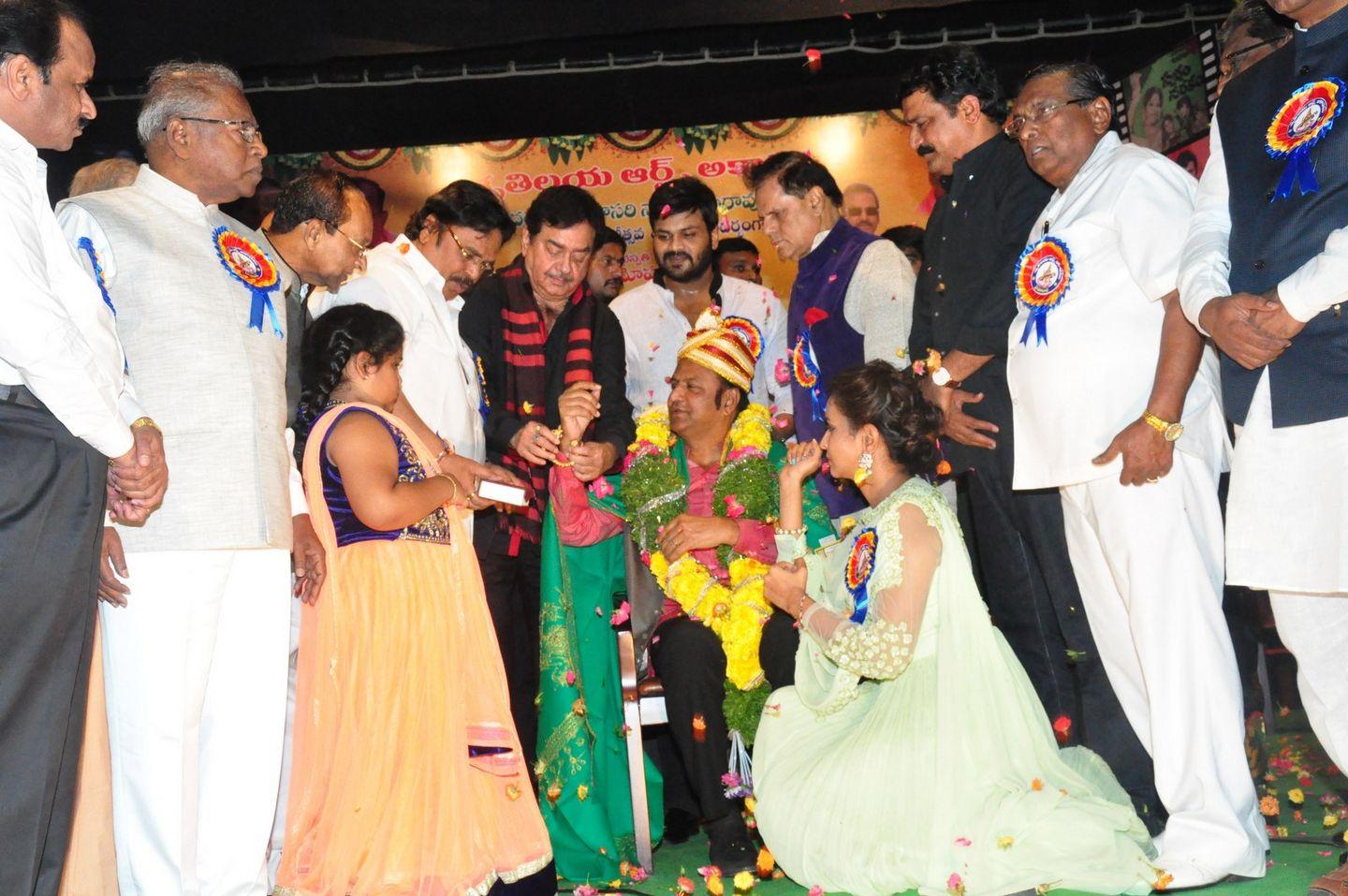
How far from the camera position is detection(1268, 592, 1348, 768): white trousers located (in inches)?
103

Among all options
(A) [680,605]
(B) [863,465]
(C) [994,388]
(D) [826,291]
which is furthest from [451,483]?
(C) [994,388]

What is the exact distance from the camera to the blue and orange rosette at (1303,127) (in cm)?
248

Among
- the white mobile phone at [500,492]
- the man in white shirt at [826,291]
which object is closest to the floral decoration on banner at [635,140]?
the man in white shirt at [826,291]

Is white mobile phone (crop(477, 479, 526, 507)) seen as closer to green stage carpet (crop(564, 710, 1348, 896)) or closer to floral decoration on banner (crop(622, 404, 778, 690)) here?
floral decoration on banner (crop(622, 404, 778, 690))

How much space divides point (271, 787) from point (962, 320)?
7.93ft

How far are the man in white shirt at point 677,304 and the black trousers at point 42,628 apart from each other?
283 centimetres

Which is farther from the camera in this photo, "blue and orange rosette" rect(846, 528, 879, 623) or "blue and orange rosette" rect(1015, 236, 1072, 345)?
"blue and orange rosette" rect(846, 528, 879, 623)

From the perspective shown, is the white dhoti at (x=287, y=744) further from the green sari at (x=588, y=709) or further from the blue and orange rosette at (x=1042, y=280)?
the blue and orange rosette at (x=1042, y=280)

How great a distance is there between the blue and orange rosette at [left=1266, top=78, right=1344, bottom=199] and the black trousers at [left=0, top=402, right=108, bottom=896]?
259cm

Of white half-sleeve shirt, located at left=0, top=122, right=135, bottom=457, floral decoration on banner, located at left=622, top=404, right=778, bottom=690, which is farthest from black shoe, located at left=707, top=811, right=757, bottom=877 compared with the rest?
white half-sleeve shirt, located at left=0, top=122, right=135, bottom=457

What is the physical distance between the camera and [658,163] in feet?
25.5

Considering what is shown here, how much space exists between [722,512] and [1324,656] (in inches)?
80.2

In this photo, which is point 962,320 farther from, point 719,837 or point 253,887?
point 253,887

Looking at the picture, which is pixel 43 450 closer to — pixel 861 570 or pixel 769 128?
pixel 861 570
